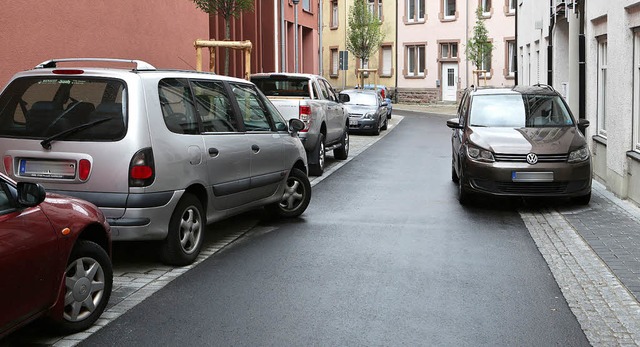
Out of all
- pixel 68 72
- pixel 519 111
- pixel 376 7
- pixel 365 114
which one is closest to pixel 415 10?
pixel 376 7

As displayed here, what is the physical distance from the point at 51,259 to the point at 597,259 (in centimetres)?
520

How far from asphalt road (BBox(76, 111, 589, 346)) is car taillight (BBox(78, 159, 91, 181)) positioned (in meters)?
1.14

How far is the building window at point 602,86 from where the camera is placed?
1534 cm

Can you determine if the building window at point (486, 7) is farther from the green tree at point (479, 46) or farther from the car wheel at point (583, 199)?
the car wheel at point (583, 199)

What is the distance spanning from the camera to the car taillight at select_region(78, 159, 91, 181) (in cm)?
714

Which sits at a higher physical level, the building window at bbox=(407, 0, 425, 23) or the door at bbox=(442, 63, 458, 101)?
the building window at bbox=(407, 0, 425, 23)

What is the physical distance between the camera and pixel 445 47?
5638 cm

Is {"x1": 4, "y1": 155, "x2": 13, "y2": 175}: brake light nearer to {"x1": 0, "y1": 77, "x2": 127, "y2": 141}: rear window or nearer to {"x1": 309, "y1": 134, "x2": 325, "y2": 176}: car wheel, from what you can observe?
{"x1": 0, "y1": 77, "x2": 127, "y2": 141}: rear window

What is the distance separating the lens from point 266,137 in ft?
31.8

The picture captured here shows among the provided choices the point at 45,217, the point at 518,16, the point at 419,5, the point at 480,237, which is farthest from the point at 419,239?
the point at 419,5

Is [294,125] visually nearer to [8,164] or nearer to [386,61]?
[8,164]

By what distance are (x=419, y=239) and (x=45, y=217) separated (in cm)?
497

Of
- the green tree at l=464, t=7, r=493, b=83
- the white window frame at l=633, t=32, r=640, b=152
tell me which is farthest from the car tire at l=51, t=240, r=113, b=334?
the green tree at l=464, t=7, r=493, b=83

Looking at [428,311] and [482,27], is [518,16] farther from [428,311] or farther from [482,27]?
[428,311]
